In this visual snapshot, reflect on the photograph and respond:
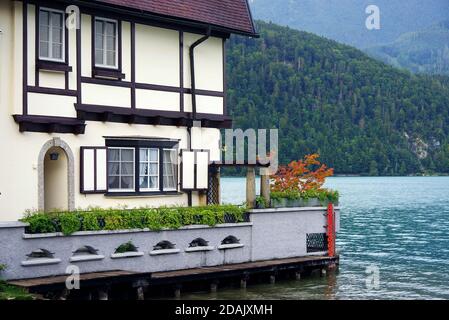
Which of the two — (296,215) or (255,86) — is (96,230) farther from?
(255,86)

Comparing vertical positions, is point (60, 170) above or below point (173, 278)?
above

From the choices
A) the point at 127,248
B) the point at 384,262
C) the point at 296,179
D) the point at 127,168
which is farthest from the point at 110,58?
the point at 384,262

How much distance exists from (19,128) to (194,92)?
6628 mm

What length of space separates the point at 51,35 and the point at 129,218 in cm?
521

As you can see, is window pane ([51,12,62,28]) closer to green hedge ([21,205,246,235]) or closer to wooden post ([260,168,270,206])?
green hedge ([21,205,246,235])

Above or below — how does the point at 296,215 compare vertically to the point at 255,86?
below

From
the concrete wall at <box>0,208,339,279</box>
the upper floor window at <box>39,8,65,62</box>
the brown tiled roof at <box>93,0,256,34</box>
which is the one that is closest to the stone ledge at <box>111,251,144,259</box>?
the concrete wall at <box>0,208,339,279</box>

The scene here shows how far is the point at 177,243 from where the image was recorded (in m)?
25.0

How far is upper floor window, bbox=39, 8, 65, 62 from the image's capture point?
23.8 m

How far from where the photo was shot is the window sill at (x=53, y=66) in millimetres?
23594

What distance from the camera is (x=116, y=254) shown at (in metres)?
23.3

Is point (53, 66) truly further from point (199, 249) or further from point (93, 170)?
point (199, 249)
